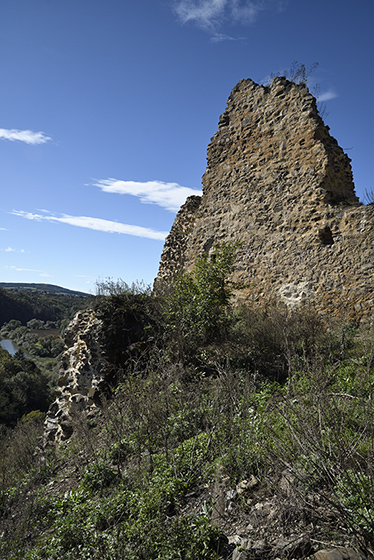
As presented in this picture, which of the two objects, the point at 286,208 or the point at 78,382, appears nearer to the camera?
the point at 78,382

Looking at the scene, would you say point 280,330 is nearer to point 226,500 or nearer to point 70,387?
point 226,500

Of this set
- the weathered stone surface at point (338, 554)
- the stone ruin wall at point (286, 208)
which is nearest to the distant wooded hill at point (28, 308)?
the stone ruin wall at point (286, 208)

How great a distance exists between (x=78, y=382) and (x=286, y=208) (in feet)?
21.7

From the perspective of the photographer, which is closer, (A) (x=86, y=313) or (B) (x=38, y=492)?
(B) (x=38, y=492)

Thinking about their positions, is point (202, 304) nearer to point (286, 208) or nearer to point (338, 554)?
point (286, 208)

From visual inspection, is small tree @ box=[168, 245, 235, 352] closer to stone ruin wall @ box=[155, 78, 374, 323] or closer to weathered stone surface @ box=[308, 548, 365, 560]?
stone ruin wall @ box=[155, 78, 374, 323]

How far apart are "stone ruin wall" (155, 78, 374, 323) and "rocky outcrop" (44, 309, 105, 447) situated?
2.47 m

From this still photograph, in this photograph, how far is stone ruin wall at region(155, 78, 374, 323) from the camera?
738 cm

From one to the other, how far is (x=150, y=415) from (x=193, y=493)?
1508 mm

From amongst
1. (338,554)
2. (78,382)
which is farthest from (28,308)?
(338,554)

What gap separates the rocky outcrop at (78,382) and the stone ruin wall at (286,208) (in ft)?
8.10

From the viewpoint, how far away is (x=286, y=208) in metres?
8.78

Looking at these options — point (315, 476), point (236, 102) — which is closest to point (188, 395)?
point (315, 476)

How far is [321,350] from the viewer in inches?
220
